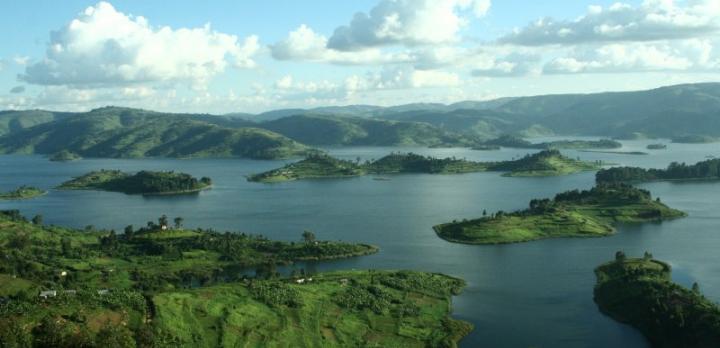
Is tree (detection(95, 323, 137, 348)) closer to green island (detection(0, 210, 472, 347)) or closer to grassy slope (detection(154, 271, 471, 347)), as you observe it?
green island (detection(0, 210, 472, 347))

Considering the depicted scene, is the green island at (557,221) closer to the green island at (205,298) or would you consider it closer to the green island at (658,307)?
the green island at (205,298)

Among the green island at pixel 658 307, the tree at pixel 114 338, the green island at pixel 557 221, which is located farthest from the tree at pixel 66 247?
the green island at pixel 658 307

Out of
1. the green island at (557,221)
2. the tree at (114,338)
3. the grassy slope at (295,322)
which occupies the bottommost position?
the grassy slope at (295,322)

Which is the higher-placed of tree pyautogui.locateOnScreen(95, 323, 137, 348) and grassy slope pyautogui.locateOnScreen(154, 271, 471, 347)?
tree pyautogui.locateOnScreen(95, 323, 137, 348)

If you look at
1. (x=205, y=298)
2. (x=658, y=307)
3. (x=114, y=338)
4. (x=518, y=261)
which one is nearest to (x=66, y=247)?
(x=205, y=298)

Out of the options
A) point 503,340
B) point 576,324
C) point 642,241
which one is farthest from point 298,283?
point 642,241

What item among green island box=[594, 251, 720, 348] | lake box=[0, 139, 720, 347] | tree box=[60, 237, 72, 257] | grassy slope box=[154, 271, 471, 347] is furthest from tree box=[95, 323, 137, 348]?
green island box=[594, 251, 720, 348]

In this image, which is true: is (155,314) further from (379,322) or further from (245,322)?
(379,322)
